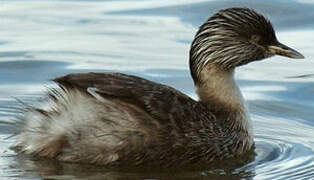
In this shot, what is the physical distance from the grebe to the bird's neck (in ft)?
0.06

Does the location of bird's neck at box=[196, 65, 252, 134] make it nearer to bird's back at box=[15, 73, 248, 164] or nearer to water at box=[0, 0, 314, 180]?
water at box=[0, 0, 314, 180]

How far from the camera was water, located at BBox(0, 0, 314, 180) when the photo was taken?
10383 mm

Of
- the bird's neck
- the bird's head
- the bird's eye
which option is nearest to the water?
the bird's neck

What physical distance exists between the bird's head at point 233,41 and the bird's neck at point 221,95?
0.06 m

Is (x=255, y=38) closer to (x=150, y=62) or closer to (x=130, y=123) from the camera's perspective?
(x=130, y=123)

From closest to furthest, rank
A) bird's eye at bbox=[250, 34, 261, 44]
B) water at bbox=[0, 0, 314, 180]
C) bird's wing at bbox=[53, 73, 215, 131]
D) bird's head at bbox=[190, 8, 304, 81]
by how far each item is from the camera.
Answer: bird's wing at bbox=[53, 73, 215, 131] < water at bbox=[0, 0, 314, 180] < bird's head at bbox=[190, 8, 304, 81] < bird's eye at bbox=[250, 34, 261, 44]

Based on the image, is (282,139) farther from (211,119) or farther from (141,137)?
(141,137)

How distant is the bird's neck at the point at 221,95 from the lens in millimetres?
10930

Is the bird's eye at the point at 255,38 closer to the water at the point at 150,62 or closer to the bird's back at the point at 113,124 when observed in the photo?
the water at the point at 150,62

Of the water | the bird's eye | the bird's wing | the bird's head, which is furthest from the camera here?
the bird's eye

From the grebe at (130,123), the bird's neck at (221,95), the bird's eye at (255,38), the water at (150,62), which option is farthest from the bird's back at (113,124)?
the bird's eye at (255,38)

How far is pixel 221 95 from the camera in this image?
11000mm

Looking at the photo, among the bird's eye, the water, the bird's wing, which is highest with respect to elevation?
the bird's eye

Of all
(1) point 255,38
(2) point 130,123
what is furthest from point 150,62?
(2) point 130,123
